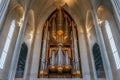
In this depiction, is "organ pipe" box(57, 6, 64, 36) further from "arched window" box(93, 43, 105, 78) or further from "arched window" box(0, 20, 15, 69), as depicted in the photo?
"arched window" box(0, 20, 15, 69)

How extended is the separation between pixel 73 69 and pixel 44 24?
6.56 meters

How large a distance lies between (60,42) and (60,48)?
0.77 m

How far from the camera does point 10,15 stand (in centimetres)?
1334

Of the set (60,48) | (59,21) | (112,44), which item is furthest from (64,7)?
(112,44)

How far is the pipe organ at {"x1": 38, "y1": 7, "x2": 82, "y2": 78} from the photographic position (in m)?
12.6

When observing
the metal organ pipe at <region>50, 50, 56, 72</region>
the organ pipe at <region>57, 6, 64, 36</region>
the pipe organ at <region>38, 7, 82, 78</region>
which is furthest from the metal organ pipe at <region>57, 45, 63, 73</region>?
the organ pipe at <region>57, 6, 64, 36</region>

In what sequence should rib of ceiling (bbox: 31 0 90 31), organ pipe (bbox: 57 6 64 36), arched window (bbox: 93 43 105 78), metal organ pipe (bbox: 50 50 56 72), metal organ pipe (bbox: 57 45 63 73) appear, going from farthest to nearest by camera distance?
rib of ceiling (bbox: 31 0 90 31) < organ pipe (bbox: 57 6 64 36) < arched window (bbox: 93 43 105 78) < metal organ pipe (bbox: 50 50 56 72) < metal organ pipe (bbox: 57 45 63 73)

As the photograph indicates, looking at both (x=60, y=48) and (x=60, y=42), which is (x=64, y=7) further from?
(x=60, y=48)

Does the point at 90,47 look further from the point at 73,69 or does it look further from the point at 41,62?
the point at 41,62

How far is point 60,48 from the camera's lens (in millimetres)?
13891

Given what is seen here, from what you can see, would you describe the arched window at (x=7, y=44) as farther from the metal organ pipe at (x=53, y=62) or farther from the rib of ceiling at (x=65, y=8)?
the metal organ pipe at (x=53, y=62)

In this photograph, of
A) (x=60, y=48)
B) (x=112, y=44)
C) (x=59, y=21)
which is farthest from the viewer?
(x=59, y=21)

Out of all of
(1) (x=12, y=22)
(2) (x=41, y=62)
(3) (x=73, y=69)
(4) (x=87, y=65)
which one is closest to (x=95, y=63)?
(4) (x=87, y=65)

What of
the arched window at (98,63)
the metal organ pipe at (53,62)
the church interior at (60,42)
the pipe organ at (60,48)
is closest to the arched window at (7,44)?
Result: the church interior at (60,42)
